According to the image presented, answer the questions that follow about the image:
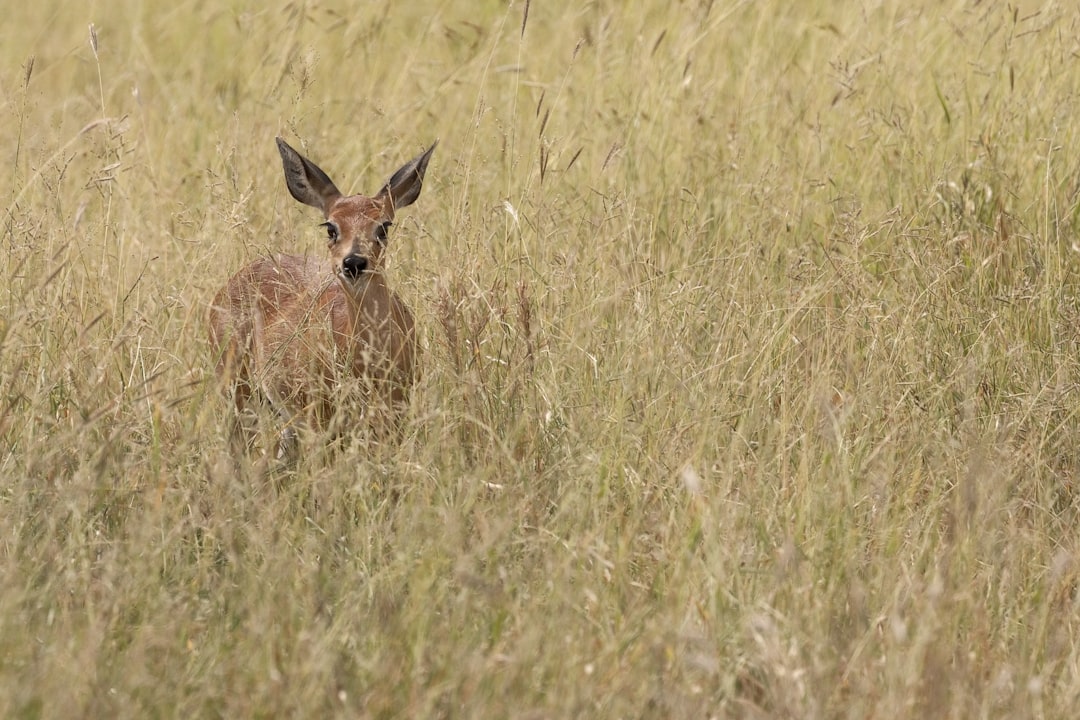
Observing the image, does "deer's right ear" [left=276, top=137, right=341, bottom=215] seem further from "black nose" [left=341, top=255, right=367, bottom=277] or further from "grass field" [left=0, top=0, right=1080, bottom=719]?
"black nose" [left=341, top=255, right=367, bottom=277]

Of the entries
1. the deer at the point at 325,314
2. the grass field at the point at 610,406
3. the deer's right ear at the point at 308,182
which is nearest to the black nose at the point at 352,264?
the deer at the point at 325,314

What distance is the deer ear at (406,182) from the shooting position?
4.89 metres

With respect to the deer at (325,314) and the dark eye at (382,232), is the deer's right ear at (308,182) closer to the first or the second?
the deer at (325,314)

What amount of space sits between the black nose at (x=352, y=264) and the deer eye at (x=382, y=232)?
0.52 ft

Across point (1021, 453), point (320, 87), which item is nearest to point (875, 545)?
point (1021, 453)

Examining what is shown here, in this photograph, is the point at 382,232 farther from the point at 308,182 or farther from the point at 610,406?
the point at 610,406

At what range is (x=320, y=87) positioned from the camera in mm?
6898

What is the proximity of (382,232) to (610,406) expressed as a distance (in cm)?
108

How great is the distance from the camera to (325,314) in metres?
4.86

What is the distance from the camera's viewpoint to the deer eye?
482 cm

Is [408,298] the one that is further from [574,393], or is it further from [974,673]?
[974,673]

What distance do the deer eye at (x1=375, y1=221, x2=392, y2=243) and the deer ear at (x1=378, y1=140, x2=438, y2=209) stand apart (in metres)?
0.06

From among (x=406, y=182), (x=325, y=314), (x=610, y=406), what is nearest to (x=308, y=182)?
(x=406, y=182)

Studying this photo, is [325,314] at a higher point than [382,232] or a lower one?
lower
